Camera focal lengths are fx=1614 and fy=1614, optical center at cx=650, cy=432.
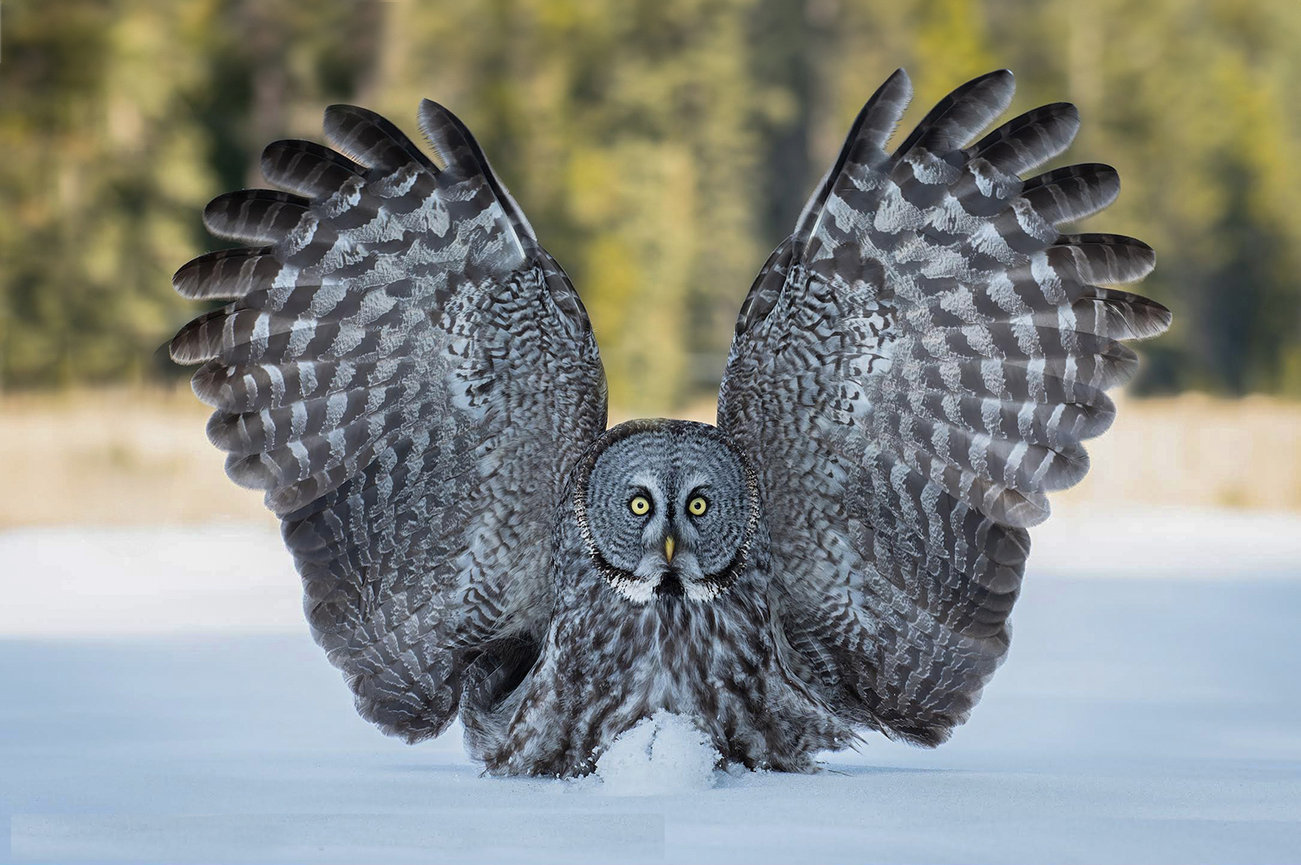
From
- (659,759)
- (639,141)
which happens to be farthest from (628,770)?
(639,141)

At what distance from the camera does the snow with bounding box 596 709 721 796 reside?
3.73 m

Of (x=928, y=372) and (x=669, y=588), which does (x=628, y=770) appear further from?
(x=928, y=372)

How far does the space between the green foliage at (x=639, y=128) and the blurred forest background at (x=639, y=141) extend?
5 cm

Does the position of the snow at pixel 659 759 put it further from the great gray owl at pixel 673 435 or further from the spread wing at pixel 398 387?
the spread wing at pixel 398 387

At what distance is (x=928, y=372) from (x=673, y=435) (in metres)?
0.69

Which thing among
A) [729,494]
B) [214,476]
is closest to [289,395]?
[729,494]

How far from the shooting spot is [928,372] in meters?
4.04

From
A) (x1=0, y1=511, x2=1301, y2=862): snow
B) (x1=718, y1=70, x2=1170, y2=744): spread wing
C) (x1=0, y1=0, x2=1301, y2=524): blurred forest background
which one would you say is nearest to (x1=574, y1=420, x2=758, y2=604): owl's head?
(x1=718, y1=70, x2=1170, y2=744): spread wing

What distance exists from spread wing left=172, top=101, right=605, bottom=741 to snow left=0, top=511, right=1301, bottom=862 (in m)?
0.48

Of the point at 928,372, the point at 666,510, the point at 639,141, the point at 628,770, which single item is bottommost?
the point at 628,770

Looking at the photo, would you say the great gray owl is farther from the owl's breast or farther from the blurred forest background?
the blurred forest background

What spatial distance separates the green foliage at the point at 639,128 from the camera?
25.6 m

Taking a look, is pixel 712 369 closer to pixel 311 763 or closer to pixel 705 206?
pixel 705 206

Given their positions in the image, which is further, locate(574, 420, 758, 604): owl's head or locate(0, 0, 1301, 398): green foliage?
locate(0, 0, 1301, 398): green foliage
